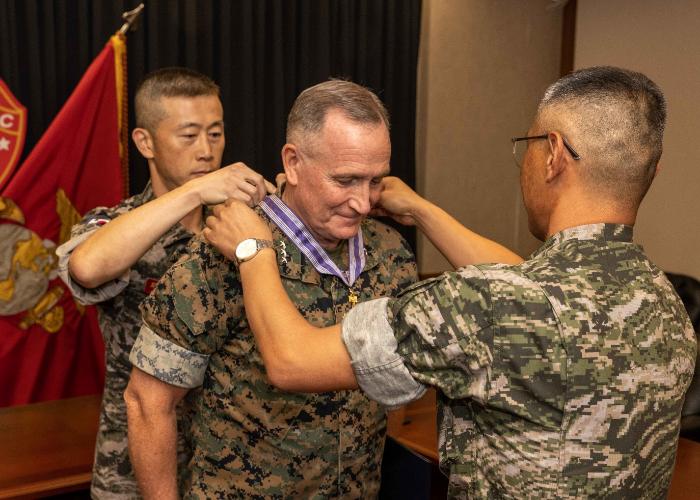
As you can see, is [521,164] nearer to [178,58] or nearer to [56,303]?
[56,303]

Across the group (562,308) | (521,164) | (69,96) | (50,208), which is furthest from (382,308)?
(69,96)

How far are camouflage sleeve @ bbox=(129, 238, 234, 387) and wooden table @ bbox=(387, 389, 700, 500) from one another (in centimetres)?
87

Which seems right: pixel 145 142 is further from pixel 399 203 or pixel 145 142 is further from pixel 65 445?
pixel 65 445

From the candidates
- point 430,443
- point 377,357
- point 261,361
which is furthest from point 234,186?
point 430,443

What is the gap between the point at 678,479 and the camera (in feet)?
7.29

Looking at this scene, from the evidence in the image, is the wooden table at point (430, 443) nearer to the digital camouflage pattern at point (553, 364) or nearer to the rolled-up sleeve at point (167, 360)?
the rolled-up sleeve at point (167, 360)

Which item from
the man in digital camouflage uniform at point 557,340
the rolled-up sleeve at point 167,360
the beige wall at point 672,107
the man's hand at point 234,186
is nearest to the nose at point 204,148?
the man's hand at point 234,186

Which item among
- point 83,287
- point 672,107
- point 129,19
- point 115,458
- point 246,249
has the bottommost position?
point 115,458

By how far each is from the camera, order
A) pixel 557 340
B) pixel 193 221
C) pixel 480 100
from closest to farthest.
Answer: pixel 557 340, pixel 193 221, pixel 480 100

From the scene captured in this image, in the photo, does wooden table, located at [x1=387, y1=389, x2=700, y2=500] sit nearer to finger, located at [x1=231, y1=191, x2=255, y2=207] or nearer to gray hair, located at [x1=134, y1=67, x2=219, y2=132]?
finger, located at [x1=231, y1=191, x2=255, y2=207]

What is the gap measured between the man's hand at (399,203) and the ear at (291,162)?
0.37 m

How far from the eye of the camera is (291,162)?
1629mm

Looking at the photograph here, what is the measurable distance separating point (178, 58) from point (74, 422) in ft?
5.38

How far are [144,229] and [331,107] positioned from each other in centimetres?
60
